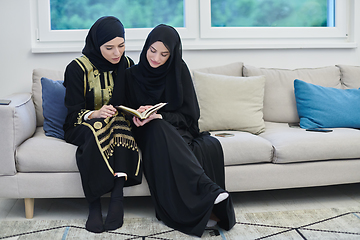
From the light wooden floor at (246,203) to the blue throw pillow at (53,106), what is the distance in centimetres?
46

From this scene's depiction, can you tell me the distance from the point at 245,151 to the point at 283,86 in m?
0.89

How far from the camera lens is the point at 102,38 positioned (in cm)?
188

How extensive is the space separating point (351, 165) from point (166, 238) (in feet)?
3.98

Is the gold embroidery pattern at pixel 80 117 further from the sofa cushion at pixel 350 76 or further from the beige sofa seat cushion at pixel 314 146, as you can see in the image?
the sofa cushion at pixel 350 76

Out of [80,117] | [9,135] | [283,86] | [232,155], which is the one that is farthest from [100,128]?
[283,86]

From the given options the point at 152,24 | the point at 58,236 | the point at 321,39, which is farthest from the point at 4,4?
the point at 321,39

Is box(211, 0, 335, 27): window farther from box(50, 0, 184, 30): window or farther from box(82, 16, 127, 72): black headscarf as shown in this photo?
box(82, 16, 127, 72): black headscarf

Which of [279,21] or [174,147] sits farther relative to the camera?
[279,21]

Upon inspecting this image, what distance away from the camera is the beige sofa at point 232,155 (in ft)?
5.62

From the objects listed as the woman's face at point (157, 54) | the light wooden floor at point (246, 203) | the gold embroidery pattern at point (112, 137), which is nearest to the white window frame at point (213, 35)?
the woman's face at point (157, 54)

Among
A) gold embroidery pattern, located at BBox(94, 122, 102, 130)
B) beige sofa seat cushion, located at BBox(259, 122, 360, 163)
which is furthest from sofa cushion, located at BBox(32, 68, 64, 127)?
beige sofa seat cushion, located at BBox(259, 122, 360, 163)

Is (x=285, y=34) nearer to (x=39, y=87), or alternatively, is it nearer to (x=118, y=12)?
(x=118, y=12)

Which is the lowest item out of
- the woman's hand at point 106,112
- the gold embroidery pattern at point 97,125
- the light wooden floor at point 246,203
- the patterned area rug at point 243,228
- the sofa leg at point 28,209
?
the light wooden floor at point 246,203

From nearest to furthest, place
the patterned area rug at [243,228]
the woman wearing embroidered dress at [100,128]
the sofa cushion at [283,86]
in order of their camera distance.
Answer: the patterned area rug at [243,228] → the woman wearing embroidered dress at [100,128] → the sofa cushion at [283,86]
